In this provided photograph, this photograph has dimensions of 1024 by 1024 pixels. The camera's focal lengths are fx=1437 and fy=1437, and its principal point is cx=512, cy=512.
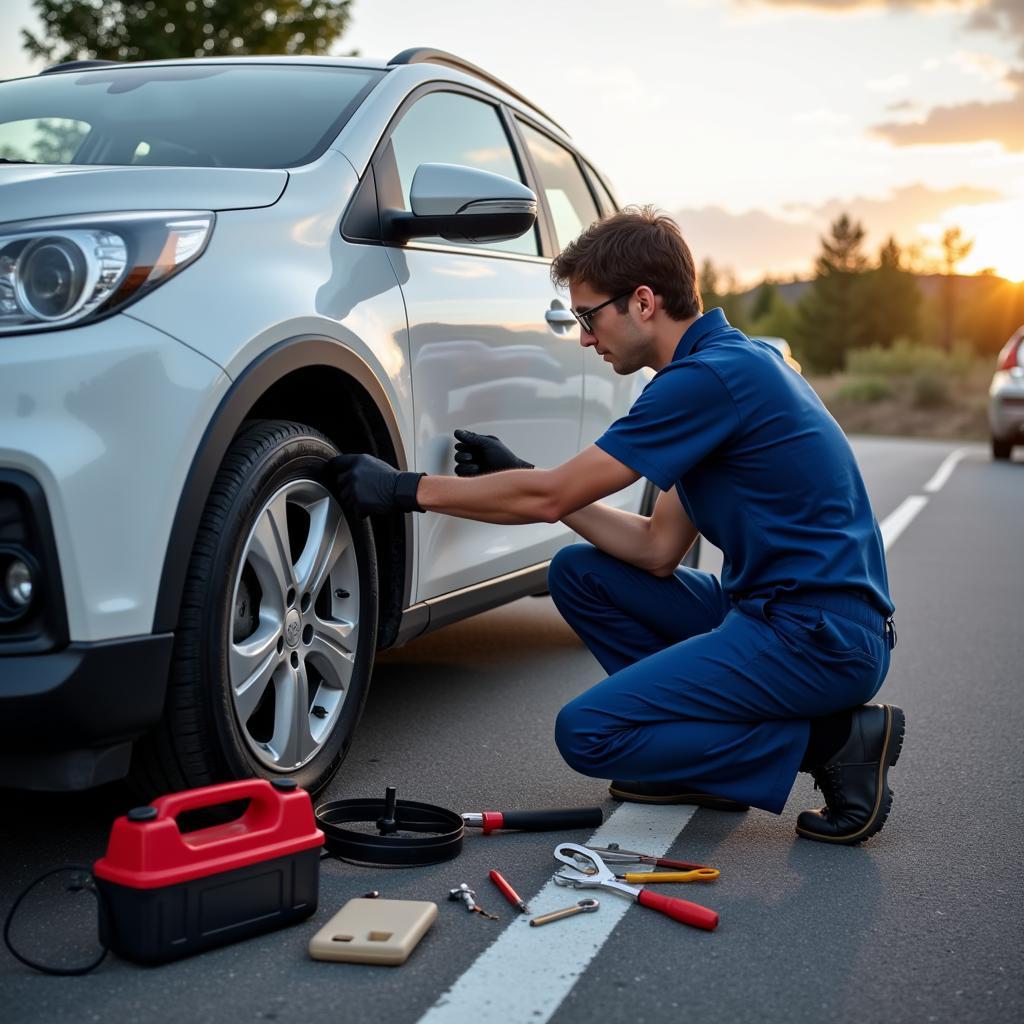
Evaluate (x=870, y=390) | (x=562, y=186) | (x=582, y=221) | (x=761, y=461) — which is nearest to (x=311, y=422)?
(x=761, y=461)

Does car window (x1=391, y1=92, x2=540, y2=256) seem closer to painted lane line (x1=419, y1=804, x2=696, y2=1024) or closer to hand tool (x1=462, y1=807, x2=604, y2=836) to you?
hand tool (x1=462, y1=807, x2=604, y2=836)

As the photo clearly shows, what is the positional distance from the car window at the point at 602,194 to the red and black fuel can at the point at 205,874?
11.6ft

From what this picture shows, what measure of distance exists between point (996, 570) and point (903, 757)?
457cm

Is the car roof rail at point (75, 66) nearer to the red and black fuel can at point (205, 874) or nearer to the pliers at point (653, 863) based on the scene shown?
the red and black fuel can at point (205, 874)

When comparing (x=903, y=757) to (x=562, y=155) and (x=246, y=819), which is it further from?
(x=562, y=155)

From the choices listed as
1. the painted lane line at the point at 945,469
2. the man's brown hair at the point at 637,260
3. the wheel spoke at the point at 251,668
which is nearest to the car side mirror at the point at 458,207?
the man's brown hair at the point at 637,260

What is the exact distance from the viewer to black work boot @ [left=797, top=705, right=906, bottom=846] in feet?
10.8

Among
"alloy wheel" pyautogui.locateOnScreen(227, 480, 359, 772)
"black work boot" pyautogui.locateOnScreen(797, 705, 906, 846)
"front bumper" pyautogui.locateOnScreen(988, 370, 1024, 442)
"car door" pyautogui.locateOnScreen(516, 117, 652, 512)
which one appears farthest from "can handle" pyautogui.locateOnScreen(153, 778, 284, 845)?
"front bumper" pyautogui.locateOnScreen(988, 370, 1024, 442)

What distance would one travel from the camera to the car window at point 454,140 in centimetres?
379

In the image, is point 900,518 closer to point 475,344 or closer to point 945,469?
point 945,469

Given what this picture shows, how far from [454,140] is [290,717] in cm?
188

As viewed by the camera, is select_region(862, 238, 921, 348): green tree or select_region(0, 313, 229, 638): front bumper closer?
select_region(0, 313, 229, 638): front bumper

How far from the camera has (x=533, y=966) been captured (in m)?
2.51

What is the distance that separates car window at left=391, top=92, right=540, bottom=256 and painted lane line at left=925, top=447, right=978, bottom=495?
10.4m
